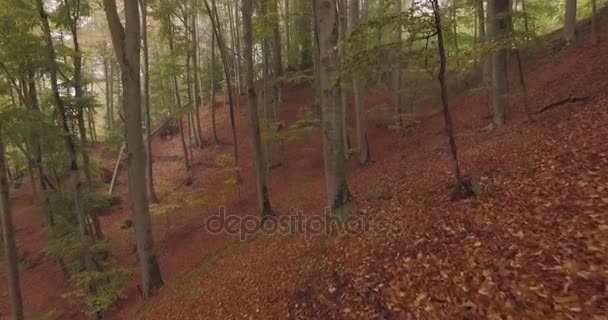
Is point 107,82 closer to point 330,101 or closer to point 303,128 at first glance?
point 303,128

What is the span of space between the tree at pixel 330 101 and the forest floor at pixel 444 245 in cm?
62

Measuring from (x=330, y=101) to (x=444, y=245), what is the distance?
3508 millimetres

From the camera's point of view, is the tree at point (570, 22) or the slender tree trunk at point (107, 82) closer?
the tree at point (570, 22)

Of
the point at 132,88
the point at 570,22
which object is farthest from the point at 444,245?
the point at 570,22

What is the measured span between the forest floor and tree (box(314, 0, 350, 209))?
2.02 ft

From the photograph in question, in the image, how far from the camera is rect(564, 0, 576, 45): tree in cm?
1355

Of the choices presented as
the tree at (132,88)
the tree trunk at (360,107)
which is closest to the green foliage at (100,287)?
the tree at (132,88)

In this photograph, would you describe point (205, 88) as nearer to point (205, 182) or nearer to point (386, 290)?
point (205, 182)

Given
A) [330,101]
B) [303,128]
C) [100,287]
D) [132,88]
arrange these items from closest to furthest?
1. [330,101]
2. [132,88]
3. [100,287]
4. [303,128]

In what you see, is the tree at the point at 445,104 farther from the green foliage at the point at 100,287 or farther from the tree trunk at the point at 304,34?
the tree trunk at the point at 304,34

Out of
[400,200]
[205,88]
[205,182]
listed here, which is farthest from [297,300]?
[205,88]

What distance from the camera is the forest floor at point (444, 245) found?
134 inches

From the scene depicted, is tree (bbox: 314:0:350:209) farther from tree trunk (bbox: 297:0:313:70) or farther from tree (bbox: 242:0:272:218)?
tree trunk (bbox: 297:0:313:70)

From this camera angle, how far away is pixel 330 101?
22.9 feet
